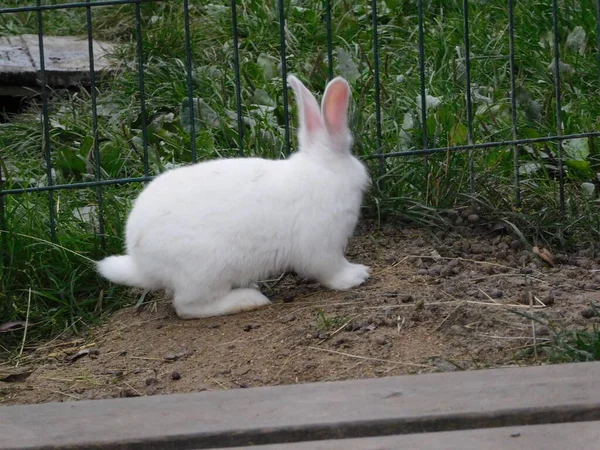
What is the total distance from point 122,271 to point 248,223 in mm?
491

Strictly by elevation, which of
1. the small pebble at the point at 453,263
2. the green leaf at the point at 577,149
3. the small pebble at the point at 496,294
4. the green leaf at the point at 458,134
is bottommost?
the small pebble at the point at 496,294

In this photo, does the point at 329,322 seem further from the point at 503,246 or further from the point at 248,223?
the point at 503,246

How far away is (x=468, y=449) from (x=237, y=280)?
182 centimetres

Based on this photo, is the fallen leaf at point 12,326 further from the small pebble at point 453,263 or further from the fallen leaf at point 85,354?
the small pebble at point 453,263

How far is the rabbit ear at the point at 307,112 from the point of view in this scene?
3582 mm

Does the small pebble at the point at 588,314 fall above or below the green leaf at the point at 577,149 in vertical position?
below

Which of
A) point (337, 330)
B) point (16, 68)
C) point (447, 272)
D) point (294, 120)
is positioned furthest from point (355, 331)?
point (16, 68)

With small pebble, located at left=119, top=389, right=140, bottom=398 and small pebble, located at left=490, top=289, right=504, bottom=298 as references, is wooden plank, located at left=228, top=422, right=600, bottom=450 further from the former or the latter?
small pebble, located at left=490, top=289, right=504, bottom=298

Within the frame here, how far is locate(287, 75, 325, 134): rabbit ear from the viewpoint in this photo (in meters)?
3.58

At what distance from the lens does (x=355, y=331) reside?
10.6 ft

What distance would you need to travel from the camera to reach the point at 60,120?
5266mm

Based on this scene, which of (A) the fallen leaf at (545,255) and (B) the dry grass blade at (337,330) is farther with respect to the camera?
(A) the fallen leaf at (545,255)

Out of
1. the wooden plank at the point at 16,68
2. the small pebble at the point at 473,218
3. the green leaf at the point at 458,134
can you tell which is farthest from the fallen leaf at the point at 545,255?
the wooden plank at the point at 16,68

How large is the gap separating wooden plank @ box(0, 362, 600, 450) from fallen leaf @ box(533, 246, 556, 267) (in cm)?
168
